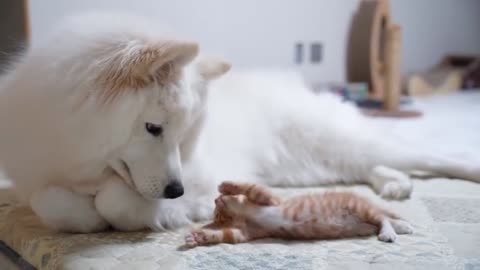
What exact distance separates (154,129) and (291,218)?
1.45 ft

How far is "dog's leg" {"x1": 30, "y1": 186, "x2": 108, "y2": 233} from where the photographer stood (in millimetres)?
1499

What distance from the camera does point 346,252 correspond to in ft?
4.61

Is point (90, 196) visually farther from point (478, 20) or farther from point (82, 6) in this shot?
point (478, 20)

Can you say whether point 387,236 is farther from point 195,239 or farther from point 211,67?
point 211,67

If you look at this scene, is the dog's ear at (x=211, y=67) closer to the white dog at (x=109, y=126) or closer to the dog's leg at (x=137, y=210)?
the white dog at (x=109, y=126)

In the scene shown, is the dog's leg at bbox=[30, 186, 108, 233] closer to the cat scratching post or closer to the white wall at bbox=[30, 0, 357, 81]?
the white wall at bbox=[30, 0, 357, 81]

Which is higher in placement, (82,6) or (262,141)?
(82,6)

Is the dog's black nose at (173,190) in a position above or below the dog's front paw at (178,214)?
above

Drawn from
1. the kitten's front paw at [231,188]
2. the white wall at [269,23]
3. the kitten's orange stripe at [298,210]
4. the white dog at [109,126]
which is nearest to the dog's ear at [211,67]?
the white dog at [109,126]

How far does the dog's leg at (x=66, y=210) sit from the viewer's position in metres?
1.50

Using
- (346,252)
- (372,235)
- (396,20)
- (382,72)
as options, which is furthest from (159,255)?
(396,20)

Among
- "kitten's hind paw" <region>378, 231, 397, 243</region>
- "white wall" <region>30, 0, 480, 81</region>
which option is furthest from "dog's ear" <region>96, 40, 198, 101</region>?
"white wall" <region>30, 0, 480, 81</region>

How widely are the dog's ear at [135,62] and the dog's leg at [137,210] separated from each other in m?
0.27

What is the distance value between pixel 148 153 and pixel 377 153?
109 centimetres
